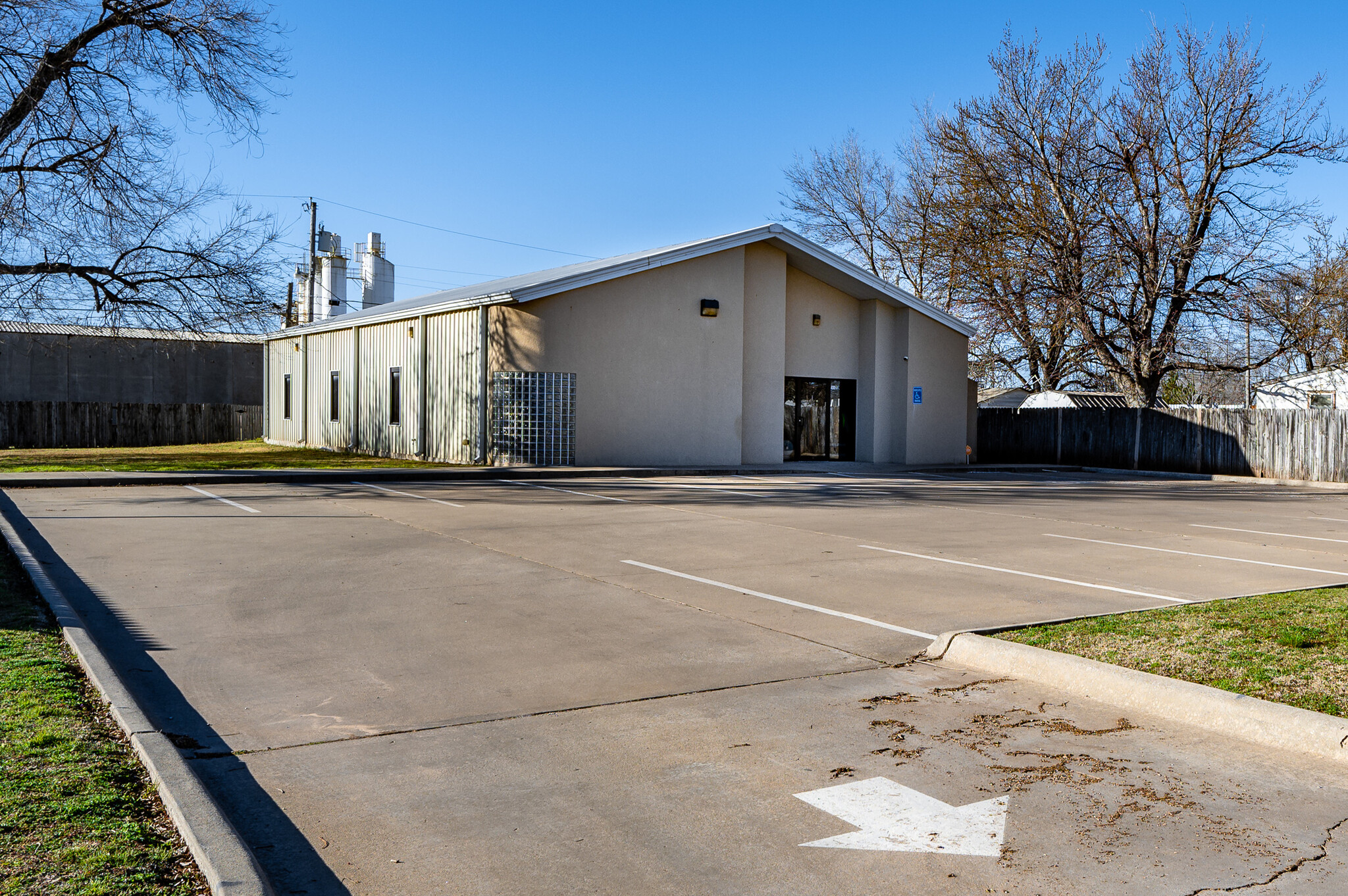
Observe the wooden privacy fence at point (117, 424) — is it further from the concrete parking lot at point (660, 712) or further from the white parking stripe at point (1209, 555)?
the white parking stripe at point (1209, 555)

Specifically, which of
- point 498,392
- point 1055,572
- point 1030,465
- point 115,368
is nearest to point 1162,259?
point 1030,465

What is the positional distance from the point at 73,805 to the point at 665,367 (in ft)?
74.9

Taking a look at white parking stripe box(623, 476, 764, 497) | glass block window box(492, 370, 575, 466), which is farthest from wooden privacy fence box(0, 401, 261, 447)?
white parking stripe box(623, 476, 764, 497)

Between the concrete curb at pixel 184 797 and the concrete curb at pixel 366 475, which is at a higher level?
the concrete curb at pixel 366 475

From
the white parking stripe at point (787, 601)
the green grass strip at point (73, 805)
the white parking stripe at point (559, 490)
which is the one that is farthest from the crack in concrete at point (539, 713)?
the white parking stripe at point (559, 490)

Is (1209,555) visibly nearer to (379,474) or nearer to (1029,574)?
(1029,574)

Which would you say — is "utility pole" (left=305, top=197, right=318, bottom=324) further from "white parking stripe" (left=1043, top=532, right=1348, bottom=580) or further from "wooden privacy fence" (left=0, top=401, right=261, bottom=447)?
"white parking stripe" (left=1043, top=532, right=1348, bottom=580)

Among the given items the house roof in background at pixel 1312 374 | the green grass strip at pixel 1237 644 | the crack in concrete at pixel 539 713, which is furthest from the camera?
the house roof in background at pixel 1312 374

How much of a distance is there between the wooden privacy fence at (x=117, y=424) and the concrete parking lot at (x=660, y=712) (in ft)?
99.5

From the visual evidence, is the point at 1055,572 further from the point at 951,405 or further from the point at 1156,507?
the point at 951,405

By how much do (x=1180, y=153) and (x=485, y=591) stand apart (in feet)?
99.0

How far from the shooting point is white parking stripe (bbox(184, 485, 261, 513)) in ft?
50.6

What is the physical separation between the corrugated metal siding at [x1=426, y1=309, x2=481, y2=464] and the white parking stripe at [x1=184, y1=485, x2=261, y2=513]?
7122 millimetres

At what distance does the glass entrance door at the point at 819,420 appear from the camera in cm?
2967
